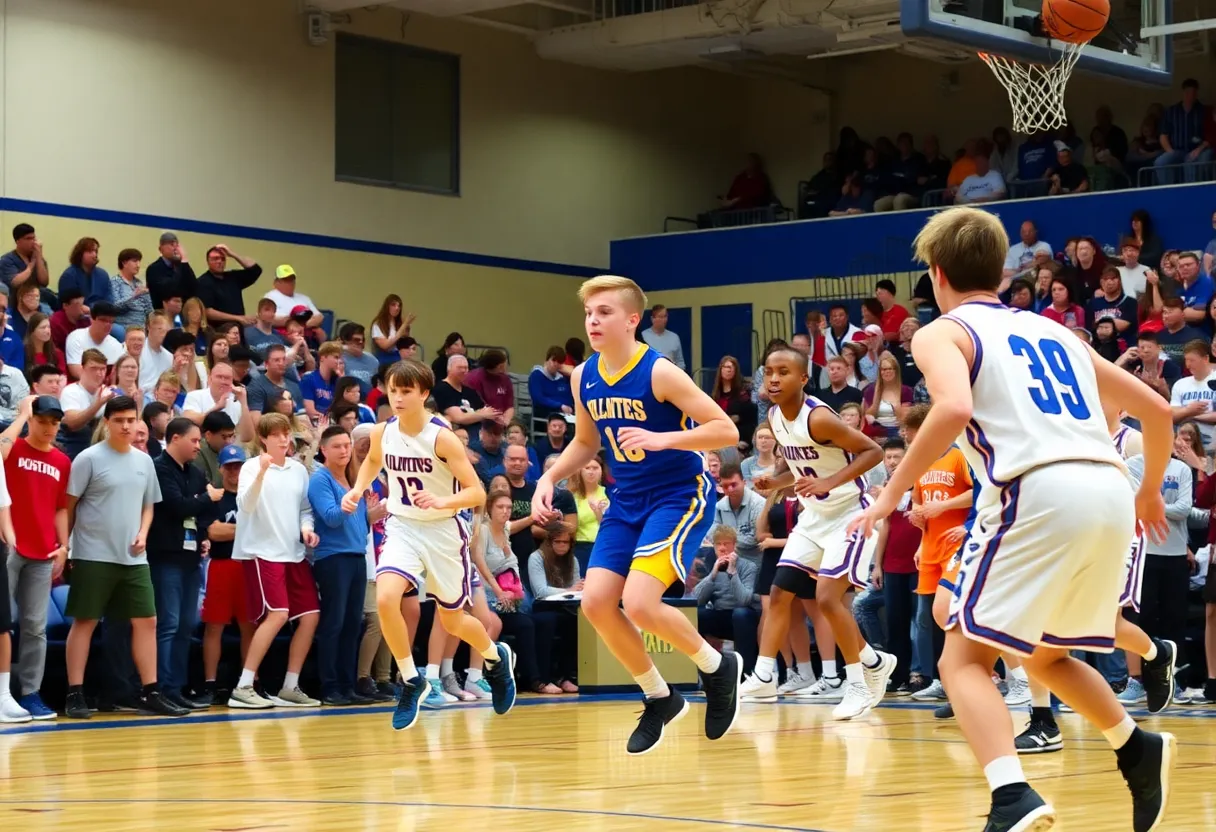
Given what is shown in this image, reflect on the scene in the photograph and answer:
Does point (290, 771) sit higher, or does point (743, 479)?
point (743, 479)

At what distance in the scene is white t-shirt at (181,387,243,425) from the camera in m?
13.9

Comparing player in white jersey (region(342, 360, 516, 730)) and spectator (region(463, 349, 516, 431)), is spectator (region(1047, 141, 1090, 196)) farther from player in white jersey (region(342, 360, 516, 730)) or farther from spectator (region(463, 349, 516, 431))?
player in white jersey (region(342, 360, 516, 730))

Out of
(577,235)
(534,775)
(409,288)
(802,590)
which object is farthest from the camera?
(577,235)

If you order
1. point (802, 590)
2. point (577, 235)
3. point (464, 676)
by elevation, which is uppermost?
point (577, 235)

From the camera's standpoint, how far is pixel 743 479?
1478 centimetres

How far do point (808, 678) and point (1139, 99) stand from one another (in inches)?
530

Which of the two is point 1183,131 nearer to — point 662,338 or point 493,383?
point 662,338

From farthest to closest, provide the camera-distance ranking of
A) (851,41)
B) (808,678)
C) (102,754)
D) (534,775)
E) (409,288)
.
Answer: (409,288) → (851,41) → (808,678) → (102,754) → (534,775)

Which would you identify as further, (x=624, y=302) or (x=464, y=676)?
(x=464, y=676)

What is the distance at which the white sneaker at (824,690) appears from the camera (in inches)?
501

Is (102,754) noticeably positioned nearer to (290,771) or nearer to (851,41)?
(290,771)

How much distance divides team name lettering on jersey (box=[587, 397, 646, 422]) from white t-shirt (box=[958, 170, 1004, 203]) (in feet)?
48.7

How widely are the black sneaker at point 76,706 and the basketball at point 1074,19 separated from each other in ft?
25.0

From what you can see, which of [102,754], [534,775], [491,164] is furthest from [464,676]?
[491,164]
